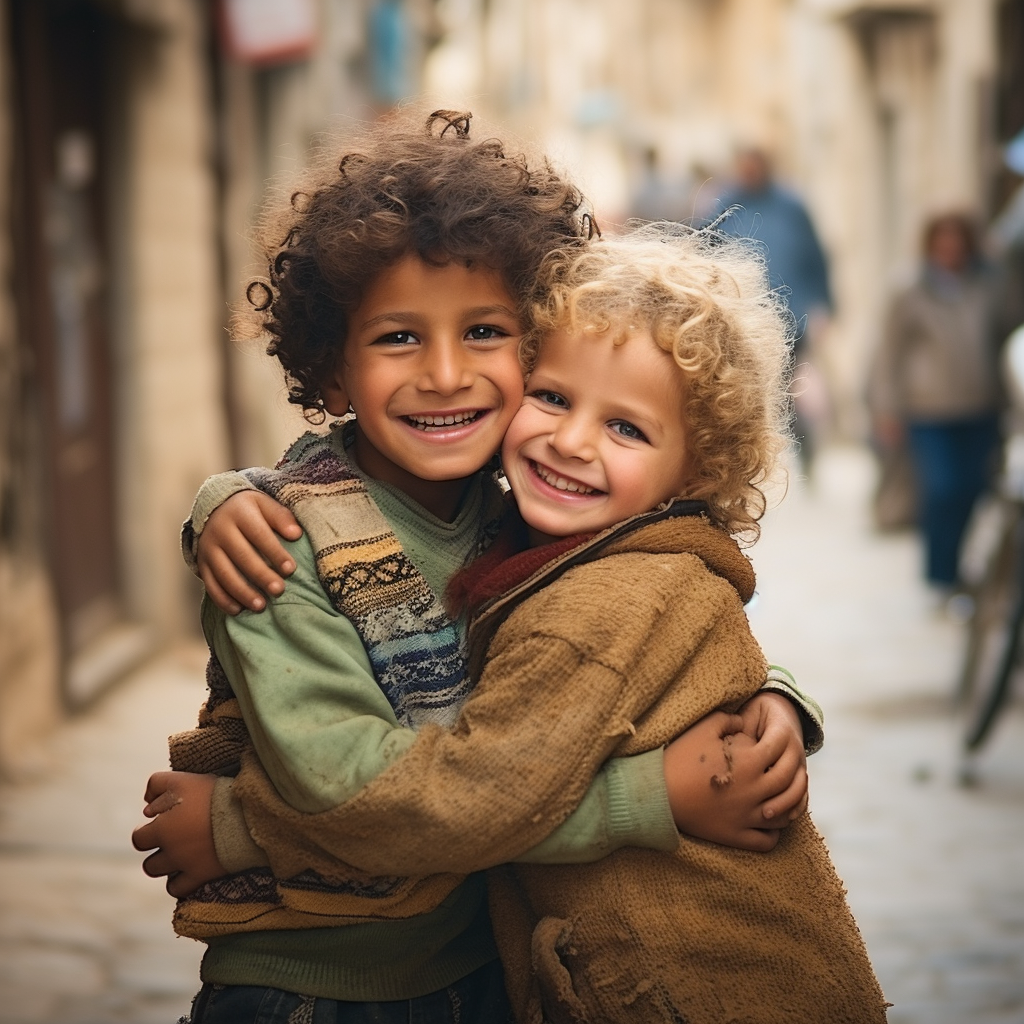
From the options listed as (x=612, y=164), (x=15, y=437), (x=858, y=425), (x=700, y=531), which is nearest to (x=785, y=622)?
(x=15, y=437)

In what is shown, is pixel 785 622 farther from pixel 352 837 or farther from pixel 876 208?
pixel 876 208

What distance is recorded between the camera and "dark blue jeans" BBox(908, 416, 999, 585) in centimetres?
908

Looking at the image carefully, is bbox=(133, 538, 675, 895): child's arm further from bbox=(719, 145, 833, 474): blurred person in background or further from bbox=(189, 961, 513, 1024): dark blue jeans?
bbox=(719, 145, 833, 474): blurred person in background

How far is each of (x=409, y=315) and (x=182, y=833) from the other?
645 mm

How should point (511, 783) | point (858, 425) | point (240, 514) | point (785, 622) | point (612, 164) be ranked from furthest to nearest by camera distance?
point (612, 164), point (858, 425), point (785, 622), point (240, 514), point (511, 783)

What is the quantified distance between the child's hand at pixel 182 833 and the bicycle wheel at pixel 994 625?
13.9ft

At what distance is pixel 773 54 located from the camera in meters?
35.9

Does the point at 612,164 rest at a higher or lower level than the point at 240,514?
lower

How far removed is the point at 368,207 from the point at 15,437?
13.9 feet

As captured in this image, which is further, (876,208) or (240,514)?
(876,208)

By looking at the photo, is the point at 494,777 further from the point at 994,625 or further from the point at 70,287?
the point at 70,287

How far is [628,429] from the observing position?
201cm

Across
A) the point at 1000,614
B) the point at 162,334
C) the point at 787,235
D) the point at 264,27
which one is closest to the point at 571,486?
the point at 1000,614

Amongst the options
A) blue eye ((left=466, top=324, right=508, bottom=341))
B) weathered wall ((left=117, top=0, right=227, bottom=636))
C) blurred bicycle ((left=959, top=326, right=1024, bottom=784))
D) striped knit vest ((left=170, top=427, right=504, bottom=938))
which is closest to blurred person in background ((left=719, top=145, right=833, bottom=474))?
weathered wall ((left=117, top=0, right=227, bottom=636))
